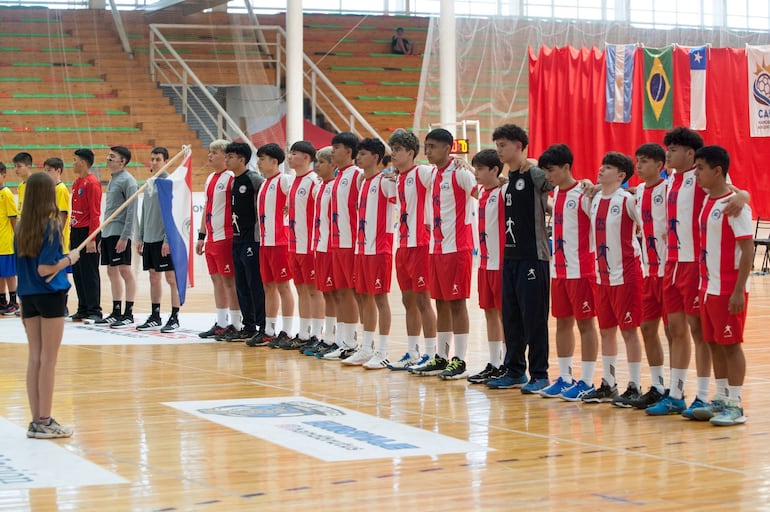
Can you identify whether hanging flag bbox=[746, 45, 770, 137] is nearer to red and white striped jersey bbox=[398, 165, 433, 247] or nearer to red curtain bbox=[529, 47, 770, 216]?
red curtain bbox=[529, 47, 770, 216]

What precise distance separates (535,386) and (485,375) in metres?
0.51

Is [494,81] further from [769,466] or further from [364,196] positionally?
[769,466]

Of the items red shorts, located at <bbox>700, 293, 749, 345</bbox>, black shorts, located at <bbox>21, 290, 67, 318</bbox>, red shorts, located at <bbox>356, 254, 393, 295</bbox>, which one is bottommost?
red shorts, located at <bbox>700, 293, 749, 345</bbox>

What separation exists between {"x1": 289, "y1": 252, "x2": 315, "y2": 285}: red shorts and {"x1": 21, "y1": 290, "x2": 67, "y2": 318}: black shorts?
12.7ft

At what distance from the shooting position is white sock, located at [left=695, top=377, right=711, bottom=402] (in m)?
6.46

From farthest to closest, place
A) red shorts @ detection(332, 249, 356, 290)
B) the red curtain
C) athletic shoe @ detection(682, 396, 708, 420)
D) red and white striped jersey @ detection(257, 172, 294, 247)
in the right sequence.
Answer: the red curtain, red and white striped jersey @ detection(257, 172, 294, 247), red shorts @ detection(332, 249, 356, 290), athletic shoe @ detection(682, 396, 708, 420)

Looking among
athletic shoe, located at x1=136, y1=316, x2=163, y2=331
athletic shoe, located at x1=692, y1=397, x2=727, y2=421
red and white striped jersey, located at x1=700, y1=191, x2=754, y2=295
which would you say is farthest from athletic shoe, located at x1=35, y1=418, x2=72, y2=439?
athletic shoe, located at x1=136, y1=316, x2=163, y2=331

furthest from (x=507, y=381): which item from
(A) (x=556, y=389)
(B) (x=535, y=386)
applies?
(A) (x=556, y=389)

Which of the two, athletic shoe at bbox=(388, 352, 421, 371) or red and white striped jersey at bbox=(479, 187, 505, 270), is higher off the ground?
red and white striped jersey at bbox=(479, 187, 505, 270)

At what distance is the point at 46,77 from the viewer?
20.1m

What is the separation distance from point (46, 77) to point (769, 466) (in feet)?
57.0

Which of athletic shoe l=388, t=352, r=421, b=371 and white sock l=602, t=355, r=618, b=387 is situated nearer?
white sock l=602, t=355, r=618, b=387

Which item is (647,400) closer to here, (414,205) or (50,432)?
(414,205)

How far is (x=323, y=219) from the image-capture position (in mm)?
9242
